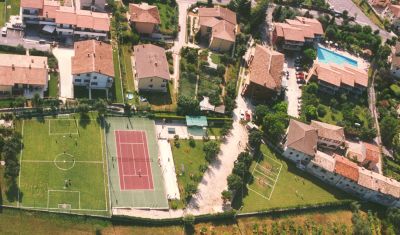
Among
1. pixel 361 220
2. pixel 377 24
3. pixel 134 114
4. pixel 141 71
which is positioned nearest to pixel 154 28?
pixel 141 71

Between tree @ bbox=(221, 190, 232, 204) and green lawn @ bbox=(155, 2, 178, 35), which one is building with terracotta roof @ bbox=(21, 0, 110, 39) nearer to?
green lawn @ bbox=(155, 2, 178, 35)

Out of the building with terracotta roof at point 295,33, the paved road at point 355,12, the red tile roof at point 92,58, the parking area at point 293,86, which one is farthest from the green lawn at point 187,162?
the paved road at point 355,12

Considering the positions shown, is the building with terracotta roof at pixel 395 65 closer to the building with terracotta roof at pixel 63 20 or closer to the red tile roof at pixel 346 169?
the red tile roof at pixel 346 169

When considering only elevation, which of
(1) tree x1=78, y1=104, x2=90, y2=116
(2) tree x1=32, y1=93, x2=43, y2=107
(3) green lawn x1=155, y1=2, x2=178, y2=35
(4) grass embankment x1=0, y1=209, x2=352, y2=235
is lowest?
(4) grass embankment x1=0, y1=209, x2=352, y2=235

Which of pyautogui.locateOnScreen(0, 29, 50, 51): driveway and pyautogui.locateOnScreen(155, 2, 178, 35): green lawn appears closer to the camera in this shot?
pyautogui.locateOnScreen(0, 29, 50, 51): driveway

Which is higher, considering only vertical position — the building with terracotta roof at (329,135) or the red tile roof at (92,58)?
the red tile roof at (92,58)

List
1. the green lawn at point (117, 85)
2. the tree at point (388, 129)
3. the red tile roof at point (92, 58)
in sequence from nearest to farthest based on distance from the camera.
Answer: the red tile roof at point (92, 58)
the green lawn at point (117, 85)
the tree at point (388, 129)

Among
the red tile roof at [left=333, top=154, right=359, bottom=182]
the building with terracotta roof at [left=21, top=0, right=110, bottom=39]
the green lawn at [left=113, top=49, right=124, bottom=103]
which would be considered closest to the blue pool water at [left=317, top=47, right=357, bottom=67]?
the red tile roof at [left=333, top=154, right=359, bottom=182]
